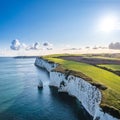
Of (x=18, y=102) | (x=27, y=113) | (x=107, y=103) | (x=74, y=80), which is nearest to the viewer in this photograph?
(x=107, y=103)

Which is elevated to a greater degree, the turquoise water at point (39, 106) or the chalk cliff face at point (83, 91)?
the chalk cliff face at point (83, 91)

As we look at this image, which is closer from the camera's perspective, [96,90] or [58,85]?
[96,90]

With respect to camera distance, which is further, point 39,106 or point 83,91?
point 39,106

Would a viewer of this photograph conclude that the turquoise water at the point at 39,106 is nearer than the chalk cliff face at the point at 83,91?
No

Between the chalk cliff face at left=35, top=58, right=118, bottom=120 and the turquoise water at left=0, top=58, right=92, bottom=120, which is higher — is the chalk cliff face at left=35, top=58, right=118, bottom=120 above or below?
above

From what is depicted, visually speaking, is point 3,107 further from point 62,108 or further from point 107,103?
point 107,103

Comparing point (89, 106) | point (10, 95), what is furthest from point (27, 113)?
point (10, 95)

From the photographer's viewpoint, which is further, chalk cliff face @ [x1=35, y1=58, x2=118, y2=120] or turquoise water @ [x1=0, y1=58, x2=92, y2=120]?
turquoise water @ [x1=0, y1=58, x2=92, y2=120]

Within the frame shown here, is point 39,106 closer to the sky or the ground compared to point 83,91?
closer to the ground
